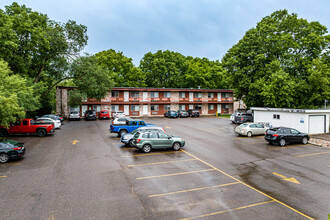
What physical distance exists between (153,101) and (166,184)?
3675 centimetres

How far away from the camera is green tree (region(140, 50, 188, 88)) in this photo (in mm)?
56594

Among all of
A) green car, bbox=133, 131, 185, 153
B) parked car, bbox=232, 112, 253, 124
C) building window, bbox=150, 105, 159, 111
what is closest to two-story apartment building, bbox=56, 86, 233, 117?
building window, bbox=150, 105, 159, 111

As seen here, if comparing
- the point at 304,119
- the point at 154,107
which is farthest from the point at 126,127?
the point at 154,107

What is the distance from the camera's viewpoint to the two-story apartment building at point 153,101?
42406 millimetres

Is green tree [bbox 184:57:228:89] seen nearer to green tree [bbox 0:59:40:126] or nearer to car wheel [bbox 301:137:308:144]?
car wheel [bbox 301:137:308:144]

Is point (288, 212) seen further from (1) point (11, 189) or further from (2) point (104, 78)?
(2) point (104, 78)

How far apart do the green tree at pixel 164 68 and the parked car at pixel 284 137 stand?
39.8 metres

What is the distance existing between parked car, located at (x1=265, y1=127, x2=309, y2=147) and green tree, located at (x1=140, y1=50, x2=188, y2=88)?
1566 inches

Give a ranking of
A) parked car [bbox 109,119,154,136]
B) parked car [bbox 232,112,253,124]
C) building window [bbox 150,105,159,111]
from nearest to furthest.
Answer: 1. parked car [bbox 109,119,154,136]
2. parked car [bbox 232,112,253,124]
3. building window [bbox 150,105,159,111]

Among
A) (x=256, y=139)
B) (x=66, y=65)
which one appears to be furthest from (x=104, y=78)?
(x=256, y=139)

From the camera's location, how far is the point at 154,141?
52.6 feet

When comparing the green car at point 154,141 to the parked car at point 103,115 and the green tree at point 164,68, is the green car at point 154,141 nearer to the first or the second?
the parked car at point 103,115

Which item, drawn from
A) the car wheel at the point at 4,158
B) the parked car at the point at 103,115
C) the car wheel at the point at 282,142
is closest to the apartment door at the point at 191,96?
the parked car at the point at 103,115

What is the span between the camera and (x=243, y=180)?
35.1ft
